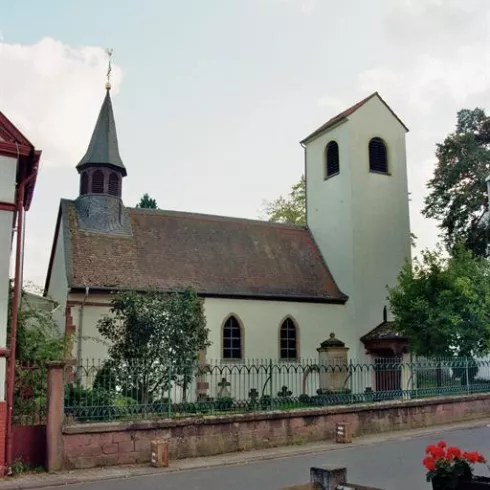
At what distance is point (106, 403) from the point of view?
12.5 meters

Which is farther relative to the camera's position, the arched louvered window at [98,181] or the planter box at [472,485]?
the arched louvered window at [98,181]

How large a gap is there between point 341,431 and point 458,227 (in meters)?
17.7

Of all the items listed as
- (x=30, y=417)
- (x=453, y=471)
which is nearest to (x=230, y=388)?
(x=30, y=417)

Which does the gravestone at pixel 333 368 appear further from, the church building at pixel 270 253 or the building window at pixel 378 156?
the building window at pixel 378 156

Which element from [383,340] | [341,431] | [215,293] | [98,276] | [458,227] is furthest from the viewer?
[458,227]

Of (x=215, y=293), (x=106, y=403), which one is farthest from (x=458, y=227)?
(x=106, y=403)

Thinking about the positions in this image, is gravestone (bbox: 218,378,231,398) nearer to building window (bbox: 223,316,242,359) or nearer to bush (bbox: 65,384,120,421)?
building window (bbox: 223,316,242,359)

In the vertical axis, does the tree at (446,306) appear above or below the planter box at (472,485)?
above

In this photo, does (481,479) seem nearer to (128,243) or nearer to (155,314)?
(155,314)

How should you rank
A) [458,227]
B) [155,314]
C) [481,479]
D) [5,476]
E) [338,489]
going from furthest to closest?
[458,227] < [155,314] < [5,476] < [338,489] < [481,479]

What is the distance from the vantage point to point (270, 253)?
27.9m

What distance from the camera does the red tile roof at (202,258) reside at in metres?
23.0

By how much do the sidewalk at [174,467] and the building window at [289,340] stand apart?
10.5m

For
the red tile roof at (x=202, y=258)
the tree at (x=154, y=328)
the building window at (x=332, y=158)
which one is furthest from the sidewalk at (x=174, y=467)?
the building window at (x=332, y=158)
